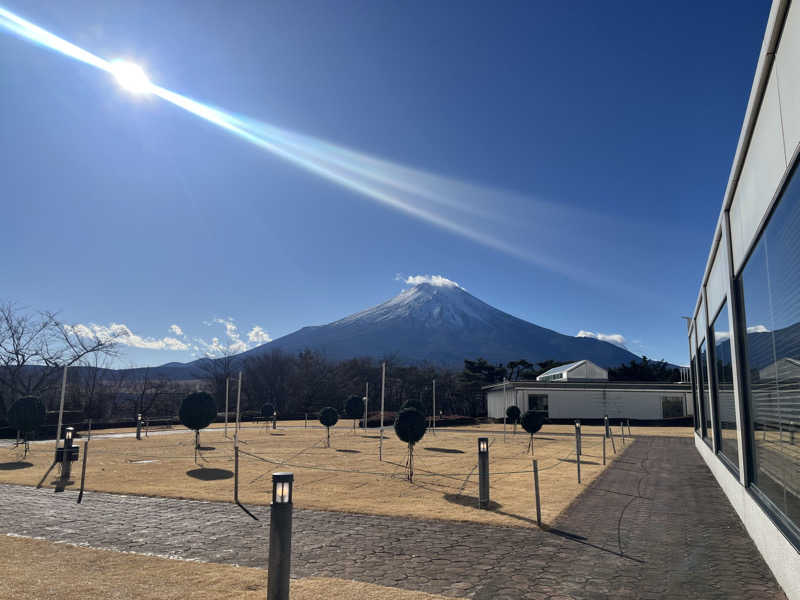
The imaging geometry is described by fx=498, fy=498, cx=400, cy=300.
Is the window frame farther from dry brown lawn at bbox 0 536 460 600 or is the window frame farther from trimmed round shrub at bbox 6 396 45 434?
trimmed round shrub at bbox 6 396 45 434

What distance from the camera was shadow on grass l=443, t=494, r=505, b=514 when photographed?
1014 cm

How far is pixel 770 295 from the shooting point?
6.03 meters

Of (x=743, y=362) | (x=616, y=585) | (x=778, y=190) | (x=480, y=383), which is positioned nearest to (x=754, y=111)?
(x=778, y=190)

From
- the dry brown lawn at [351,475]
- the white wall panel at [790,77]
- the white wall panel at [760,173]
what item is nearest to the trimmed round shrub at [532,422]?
the dry brown lawn at [351,475]

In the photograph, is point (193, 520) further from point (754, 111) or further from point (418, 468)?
point (754, 111)

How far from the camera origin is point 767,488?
683 centimetres

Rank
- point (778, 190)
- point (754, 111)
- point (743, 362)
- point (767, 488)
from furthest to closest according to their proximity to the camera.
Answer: point (743, 362) < point (767, 488) < point (754, 111) < point (778, 190)

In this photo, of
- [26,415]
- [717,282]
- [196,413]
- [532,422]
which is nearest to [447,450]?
[532,422]

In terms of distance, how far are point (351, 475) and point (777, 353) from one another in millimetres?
11501

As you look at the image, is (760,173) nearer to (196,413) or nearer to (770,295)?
(770,295)

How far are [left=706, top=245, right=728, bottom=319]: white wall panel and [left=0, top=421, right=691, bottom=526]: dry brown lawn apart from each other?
17.9 feet

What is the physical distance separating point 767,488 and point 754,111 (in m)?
4.98

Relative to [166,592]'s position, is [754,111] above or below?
above

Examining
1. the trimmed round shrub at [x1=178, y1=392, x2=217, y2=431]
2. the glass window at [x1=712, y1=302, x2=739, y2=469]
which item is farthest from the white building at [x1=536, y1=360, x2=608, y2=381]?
the glass window at [x1=712, y1=302, x2=739, y2=469]
